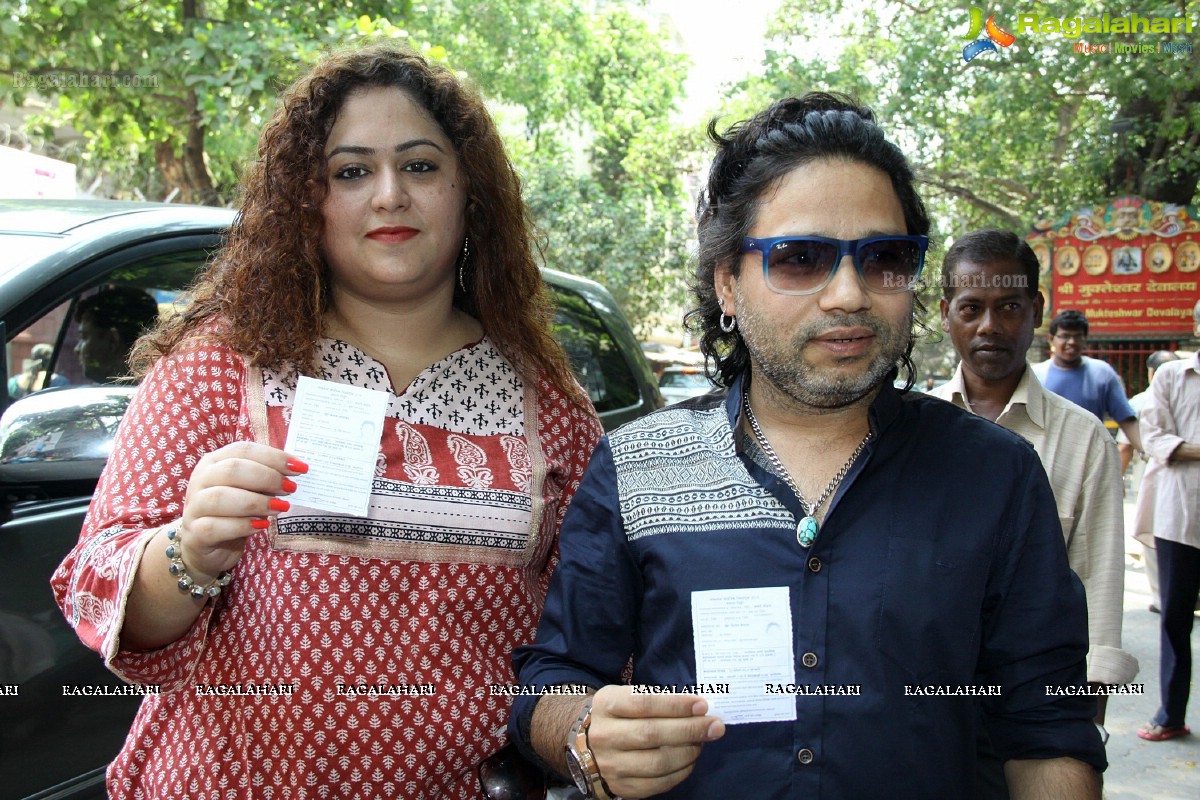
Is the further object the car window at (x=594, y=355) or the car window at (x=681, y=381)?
the car window at (x=681, y=381)

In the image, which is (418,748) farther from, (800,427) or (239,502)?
(800,427)

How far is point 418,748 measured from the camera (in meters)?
1.77

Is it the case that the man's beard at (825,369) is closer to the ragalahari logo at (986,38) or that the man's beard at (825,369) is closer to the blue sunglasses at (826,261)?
the blue sunglasses at (826,261)

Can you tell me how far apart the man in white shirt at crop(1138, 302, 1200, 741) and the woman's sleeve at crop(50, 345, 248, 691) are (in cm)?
457

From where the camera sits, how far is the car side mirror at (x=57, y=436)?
7.79 feet

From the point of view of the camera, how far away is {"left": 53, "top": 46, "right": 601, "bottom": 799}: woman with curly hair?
1.65 meters

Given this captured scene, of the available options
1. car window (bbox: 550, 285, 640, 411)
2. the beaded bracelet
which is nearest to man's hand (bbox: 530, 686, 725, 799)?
the beaded bracelet

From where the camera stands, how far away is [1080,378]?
561cm

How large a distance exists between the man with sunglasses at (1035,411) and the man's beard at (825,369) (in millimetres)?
1183

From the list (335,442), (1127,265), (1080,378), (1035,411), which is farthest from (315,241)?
(1127,265)

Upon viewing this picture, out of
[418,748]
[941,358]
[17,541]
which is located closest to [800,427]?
[418,748]

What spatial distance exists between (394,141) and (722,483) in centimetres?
95

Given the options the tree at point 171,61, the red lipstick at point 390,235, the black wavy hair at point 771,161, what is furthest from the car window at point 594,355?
the tree at point 171,61

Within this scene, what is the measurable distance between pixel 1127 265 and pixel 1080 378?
362 inches
